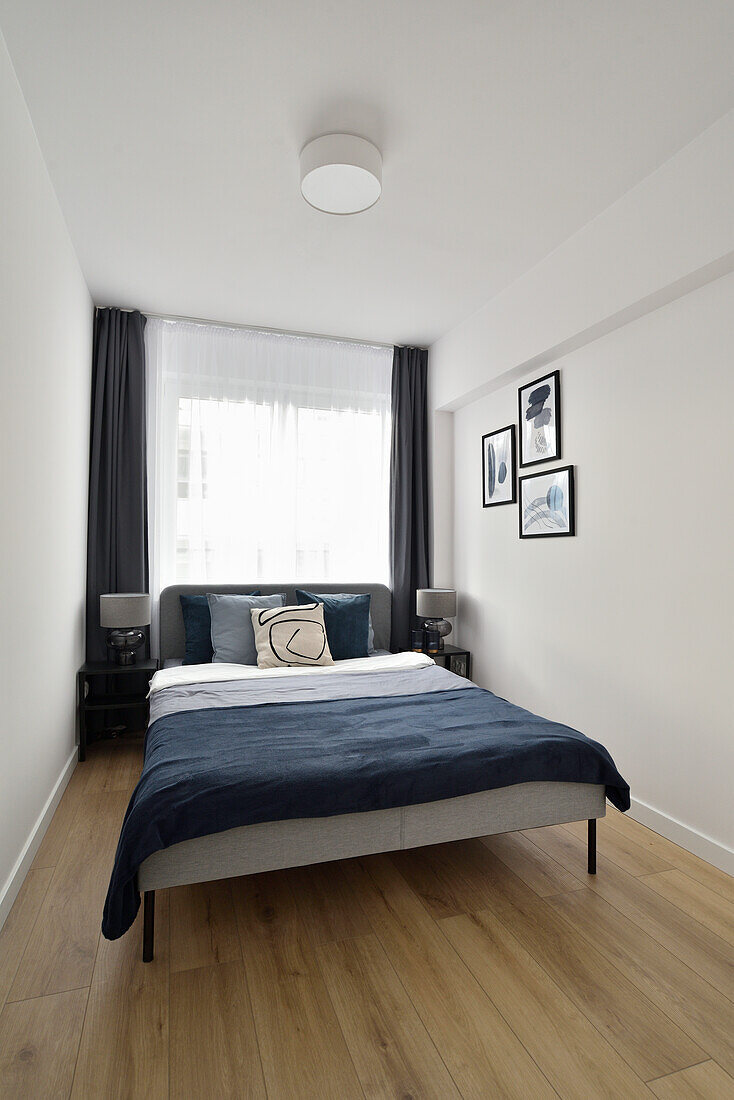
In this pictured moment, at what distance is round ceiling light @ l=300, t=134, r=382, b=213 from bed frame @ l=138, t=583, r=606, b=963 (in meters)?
2.38

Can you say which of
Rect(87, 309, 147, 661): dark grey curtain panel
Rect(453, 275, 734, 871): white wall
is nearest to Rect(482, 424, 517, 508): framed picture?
Rect(453, 275, 734, 871): white wall

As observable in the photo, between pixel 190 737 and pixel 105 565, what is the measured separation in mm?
2023

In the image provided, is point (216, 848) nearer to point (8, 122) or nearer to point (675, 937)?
point (675, 937)

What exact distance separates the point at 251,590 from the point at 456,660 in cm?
153

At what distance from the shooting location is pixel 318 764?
2.10 m

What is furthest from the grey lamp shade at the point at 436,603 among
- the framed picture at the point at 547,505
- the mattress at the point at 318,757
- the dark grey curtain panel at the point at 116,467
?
the dark grey curtain panel at the point at 116,467

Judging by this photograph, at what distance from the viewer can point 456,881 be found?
231cm

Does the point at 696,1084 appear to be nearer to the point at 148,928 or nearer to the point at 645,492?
the point at 148,928

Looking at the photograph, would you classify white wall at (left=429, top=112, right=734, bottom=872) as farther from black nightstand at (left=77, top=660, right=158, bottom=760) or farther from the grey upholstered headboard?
black nightstand at (left=77, top=660, right=158, bottom=760)

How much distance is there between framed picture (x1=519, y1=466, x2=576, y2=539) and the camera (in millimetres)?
3332

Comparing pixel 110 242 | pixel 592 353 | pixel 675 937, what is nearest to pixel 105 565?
pixel 110 242

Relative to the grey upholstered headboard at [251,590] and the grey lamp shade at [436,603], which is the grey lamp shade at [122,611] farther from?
the grey lamp shade at [436,603]

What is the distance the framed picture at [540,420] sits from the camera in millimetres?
3457

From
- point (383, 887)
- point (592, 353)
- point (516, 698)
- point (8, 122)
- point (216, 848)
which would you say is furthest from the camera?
point (516, 698)
